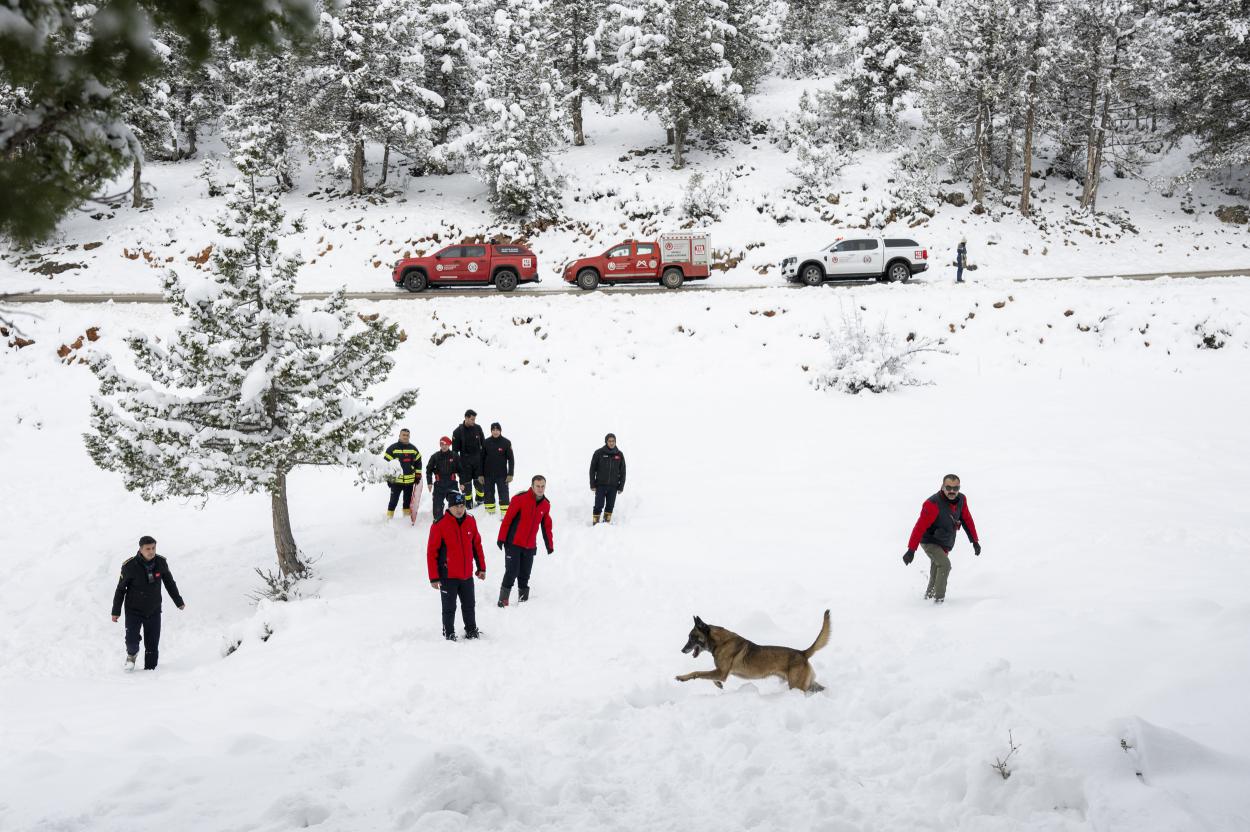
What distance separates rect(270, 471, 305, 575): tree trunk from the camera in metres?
11.1

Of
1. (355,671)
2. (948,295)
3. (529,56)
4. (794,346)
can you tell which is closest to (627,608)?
(355,671)

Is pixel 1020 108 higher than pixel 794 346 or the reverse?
higher

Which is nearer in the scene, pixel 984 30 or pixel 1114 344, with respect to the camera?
pixel 1114 344

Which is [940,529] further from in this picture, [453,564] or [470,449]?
[470,449]

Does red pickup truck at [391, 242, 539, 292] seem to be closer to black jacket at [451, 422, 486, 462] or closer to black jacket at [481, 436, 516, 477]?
black jacket at [451, 422, 486, 462]

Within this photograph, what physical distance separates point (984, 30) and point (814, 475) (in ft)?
90.1

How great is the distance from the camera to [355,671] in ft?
24.5

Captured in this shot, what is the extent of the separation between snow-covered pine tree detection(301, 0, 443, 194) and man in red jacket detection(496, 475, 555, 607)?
91.1ft

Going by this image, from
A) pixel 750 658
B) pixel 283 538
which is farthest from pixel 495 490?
pixel 750 658

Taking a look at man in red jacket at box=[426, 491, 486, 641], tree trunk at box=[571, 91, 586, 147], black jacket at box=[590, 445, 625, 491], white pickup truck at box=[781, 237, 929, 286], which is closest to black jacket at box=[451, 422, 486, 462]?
black jacket at box=[590, 445, 625, 491]

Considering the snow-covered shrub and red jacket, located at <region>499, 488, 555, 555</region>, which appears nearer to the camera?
red jacket, located at <region>499, 488, 555, 555</region>

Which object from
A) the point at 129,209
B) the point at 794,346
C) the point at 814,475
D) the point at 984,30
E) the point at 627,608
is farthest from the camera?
the point at 129,209

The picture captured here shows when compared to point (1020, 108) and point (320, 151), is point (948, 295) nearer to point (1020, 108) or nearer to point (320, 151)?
point (1020, 108)

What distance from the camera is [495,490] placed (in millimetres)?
13445
